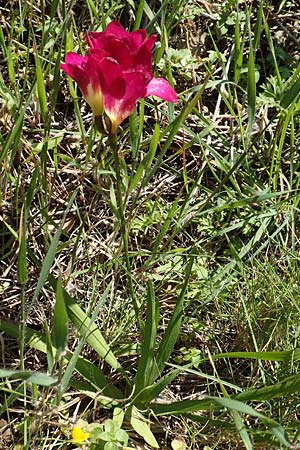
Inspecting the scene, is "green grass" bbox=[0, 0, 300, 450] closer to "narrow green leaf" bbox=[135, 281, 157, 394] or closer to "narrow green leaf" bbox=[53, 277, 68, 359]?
"narrow green leaf" bbox=[135, 281, 157, 394]

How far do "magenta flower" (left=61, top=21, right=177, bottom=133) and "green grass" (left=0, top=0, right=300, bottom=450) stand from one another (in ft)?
0.22

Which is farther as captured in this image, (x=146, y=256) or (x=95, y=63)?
(x=146, y=256)

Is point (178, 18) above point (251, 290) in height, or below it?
above

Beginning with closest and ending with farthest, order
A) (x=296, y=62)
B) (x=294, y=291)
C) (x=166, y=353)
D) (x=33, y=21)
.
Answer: (x=166, y=353)
(x=294, y=291)
(x=33, y=21)
(x=296, y=62)

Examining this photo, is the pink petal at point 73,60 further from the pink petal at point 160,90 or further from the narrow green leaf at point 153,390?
the narrow green leaf at point 153,390

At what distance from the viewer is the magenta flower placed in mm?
1154

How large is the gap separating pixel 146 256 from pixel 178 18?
683 millimetres

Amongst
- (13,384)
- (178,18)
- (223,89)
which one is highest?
(178,18)

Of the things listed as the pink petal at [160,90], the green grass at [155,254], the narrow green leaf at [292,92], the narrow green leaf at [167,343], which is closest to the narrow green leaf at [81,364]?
the green grass at [155,254]

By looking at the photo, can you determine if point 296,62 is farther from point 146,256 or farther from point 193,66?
point 146,256

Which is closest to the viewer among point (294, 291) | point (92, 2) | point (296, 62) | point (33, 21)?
point (294, 291)

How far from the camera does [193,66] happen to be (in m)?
1.93

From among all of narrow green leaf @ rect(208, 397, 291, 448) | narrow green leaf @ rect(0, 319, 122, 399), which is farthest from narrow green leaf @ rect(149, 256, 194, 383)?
narrow green leaf @ rect(208, 397, 291, 448)

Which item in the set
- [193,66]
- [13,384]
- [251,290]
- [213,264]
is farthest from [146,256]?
[193,66]
